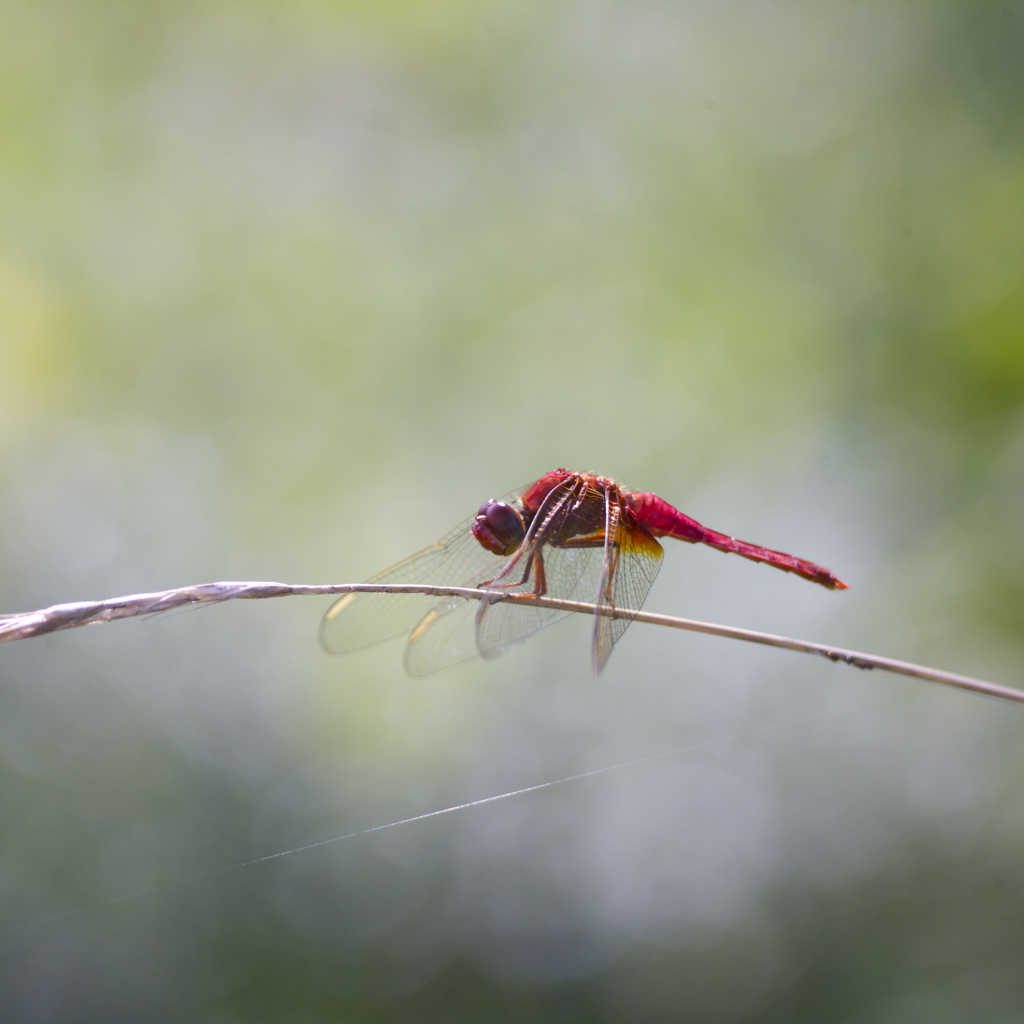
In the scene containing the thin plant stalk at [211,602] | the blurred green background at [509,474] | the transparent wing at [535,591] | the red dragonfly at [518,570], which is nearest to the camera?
the thin plant stalk at [211,602]

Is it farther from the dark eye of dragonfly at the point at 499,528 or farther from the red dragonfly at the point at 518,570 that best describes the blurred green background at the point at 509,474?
the dark eye of dragonfly at the point at 499,528

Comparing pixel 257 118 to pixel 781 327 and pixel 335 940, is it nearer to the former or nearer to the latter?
pixel 781 327

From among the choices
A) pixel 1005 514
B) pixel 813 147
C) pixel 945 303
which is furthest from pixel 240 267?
pixel 1005 514

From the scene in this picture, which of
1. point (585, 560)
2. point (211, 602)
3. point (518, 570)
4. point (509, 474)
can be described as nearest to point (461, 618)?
point (518, 570)

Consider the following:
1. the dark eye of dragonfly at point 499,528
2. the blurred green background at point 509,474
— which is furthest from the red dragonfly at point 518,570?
the blurred green background at point 509,474

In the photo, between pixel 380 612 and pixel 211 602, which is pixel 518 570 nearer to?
pixel 380 612

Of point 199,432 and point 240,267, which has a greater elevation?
point 240,267

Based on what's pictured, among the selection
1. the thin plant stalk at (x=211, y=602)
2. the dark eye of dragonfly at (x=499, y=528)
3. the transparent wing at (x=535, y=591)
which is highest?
the dark eye of dragonfly at (x=499, y=528)
